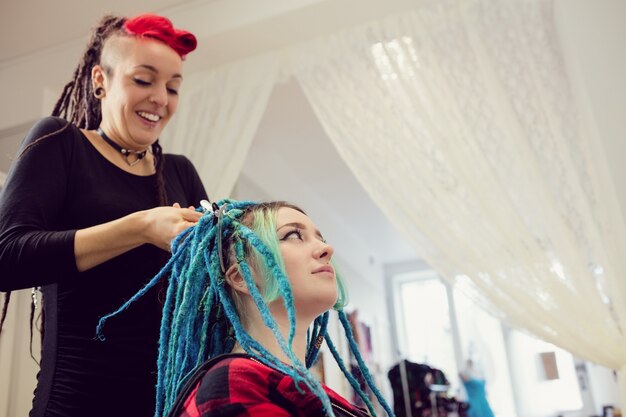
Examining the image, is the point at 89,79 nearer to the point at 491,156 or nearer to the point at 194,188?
the point at 194,188

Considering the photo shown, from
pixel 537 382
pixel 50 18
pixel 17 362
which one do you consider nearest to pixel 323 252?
pixel 17 362

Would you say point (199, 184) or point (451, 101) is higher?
point (451, 101)

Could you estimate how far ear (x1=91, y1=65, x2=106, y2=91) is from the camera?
128 centimetres

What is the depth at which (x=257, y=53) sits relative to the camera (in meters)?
2.63

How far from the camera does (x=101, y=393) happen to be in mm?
943

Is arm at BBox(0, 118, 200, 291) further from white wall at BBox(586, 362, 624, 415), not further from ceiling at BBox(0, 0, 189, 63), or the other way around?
white wall at BBox(586, 362, 624, 415)

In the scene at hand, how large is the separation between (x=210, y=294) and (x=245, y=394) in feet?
0.82

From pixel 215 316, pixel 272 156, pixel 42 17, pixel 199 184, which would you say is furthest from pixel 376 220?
pixel 215 316

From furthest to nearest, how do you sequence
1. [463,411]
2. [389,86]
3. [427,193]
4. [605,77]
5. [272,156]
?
1. [463,411]
2. [272,156]
3. [389,86]
4. [427,193]
5. [605,77]

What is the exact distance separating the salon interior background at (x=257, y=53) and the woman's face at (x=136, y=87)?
1233mm

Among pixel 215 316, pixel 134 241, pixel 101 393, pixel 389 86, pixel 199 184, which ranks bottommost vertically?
pixel 101 393

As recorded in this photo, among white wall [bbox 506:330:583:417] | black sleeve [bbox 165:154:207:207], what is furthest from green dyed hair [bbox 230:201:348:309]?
white wall [bbox 506:330:583:417]

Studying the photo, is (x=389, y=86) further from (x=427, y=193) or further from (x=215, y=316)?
(x=215, y=316)

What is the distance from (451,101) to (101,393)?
1.68m
